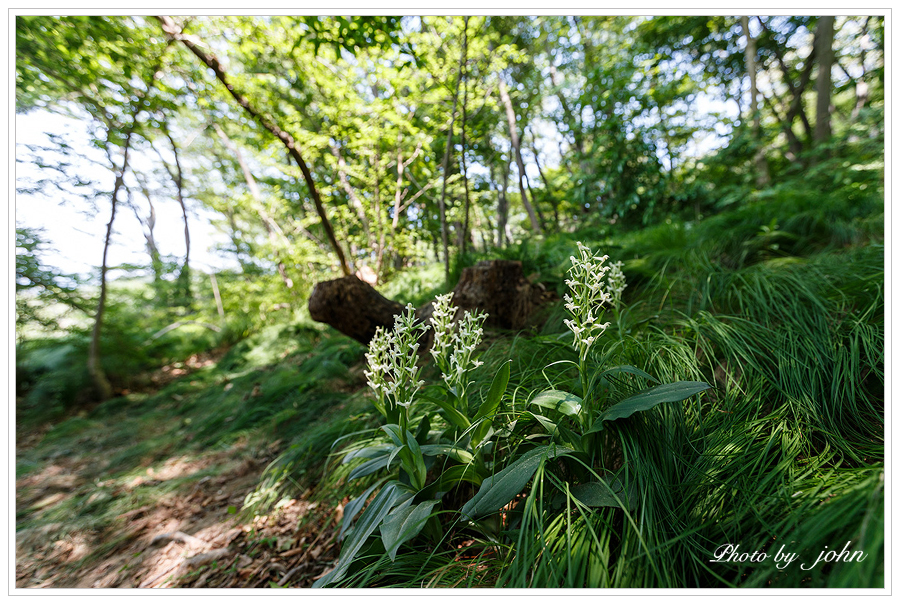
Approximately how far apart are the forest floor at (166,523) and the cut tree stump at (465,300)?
1027 mm

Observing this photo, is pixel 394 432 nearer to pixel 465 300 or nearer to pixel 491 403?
pixel 491 403

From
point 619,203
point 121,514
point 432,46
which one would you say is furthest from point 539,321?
point 432,46

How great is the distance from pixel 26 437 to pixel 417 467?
620cm

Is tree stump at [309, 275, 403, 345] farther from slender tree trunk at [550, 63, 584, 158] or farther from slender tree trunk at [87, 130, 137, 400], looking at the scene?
slender tree trunk at [87, 130, 137, 400]

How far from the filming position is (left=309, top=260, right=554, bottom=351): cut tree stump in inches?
95.0

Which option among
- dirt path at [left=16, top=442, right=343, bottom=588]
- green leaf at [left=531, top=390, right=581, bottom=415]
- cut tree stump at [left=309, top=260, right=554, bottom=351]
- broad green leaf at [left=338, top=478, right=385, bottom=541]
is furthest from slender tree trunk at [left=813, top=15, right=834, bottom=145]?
dirt path at [left=16, top=442, right=343, bottom=588]

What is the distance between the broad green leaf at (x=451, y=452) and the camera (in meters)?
0.99

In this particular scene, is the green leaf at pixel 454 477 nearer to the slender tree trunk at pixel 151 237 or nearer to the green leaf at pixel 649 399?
the green leaf at pixel 649 399

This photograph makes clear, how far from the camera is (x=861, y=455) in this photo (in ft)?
3.03


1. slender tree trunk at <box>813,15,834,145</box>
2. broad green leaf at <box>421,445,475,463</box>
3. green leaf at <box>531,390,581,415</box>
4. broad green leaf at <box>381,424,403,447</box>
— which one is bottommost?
broad green leaf at <box>421,445,475,463</box>

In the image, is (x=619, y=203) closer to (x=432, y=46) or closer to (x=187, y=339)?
(x=432, y=46)

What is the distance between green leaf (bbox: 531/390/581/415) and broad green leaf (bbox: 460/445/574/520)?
3.7 inches

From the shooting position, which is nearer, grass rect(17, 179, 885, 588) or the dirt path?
grass rect(17, 179, 885, 588)

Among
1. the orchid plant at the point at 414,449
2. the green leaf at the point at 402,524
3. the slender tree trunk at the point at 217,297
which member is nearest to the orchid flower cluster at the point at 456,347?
the orchid plant at the point at 414,449
